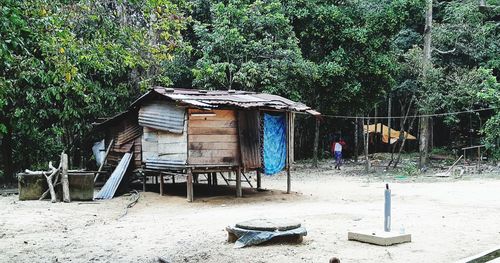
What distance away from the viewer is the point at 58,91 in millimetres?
19344

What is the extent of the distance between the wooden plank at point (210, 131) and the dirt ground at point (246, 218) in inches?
84.0

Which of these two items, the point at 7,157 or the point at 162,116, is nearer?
the point at 162,116

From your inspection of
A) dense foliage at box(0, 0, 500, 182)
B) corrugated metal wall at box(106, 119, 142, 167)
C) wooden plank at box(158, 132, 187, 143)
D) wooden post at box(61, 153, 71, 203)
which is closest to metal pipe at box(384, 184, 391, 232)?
wooden plank at box(158, 132, 187, 143)

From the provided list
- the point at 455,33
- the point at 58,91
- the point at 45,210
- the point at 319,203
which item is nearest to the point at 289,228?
the point at 319,203

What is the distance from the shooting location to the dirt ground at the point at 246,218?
823 cm

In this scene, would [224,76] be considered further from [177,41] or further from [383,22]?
[177,41]

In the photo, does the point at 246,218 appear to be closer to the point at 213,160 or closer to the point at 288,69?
the point at 213,160

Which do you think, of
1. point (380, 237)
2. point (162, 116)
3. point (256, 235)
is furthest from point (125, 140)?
point (380, 237)

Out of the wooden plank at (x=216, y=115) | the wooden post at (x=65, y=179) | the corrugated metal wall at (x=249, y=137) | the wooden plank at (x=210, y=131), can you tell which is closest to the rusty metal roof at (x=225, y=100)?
the wooden plank at (x=216, y=115)

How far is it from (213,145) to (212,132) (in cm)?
40

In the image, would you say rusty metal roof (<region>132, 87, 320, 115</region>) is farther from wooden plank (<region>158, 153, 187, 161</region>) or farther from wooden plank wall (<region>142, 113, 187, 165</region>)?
wooden plank (<region>158, 153, 187, 161</region>)

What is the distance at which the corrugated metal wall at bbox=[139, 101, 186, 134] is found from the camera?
51.4 ft

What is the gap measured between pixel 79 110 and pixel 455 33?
832 inches

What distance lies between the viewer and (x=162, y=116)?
1639 cm
